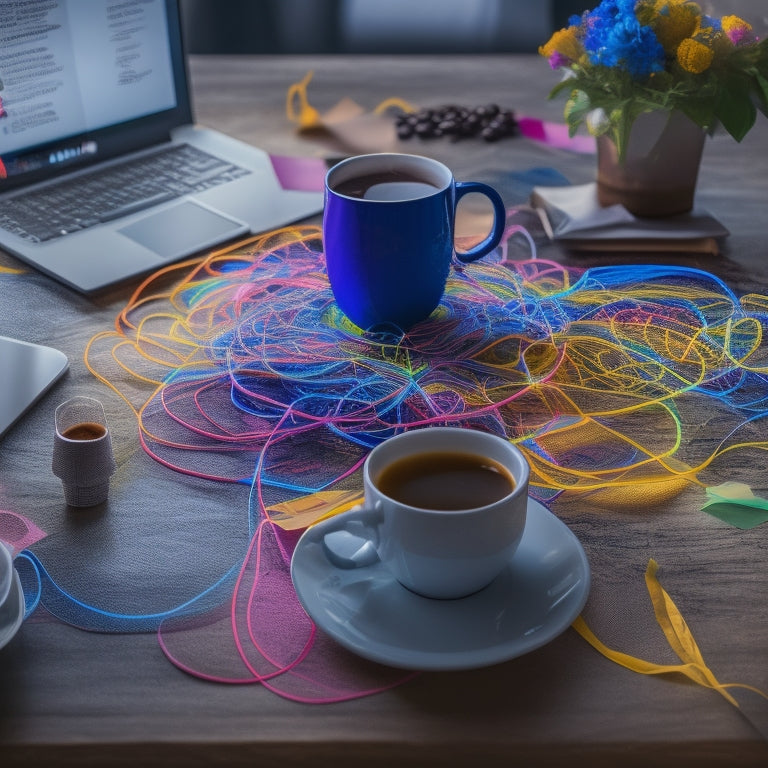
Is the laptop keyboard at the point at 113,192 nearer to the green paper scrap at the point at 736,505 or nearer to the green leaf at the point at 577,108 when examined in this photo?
the green leaf at the point at 577,108

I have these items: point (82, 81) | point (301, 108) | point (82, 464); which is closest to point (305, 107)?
point (301, 108)

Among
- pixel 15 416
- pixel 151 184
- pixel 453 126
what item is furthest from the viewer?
pixel 453 126

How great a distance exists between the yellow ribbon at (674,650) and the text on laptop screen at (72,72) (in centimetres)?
89

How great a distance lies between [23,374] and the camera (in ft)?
2.81

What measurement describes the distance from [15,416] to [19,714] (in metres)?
0.32

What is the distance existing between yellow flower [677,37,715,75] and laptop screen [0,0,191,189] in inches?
25.4

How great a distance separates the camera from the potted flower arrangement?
1015mm

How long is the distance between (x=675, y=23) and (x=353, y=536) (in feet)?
2.30

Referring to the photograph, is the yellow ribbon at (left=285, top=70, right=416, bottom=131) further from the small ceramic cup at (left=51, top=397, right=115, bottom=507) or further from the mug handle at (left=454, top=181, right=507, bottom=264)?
the small ceramic cup at (left=51, top=397, right=115, bottom=507)

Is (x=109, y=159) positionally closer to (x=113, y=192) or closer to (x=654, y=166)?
(x=113, y=192)

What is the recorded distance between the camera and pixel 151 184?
3.94ft

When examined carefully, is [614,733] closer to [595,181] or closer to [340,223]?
[340,223]

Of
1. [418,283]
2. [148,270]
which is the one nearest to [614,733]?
[418,283]

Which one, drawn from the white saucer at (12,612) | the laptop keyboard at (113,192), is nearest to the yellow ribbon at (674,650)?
the white saucer at (12,612)
